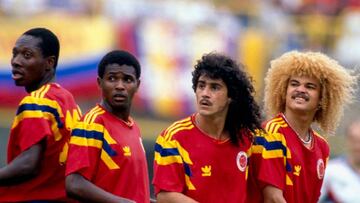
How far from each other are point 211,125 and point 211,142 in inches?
5.1

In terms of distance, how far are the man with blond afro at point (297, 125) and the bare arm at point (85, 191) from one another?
1294 millimetres

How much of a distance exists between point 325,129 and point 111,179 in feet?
6.82

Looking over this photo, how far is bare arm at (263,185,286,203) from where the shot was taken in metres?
9.58

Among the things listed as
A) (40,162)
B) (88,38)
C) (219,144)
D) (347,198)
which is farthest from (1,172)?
(88,38)

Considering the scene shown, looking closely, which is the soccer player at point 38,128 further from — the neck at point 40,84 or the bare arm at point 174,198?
the bare arm at point 174,198

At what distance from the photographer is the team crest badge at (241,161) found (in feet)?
30.6

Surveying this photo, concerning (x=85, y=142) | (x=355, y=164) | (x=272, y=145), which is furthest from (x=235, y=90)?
(x=355, y=164)

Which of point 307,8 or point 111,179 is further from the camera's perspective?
point 307,8

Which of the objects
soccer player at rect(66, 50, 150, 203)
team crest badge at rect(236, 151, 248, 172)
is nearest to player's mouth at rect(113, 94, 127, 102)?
soccer player at rect(66, 50, 150, 203)

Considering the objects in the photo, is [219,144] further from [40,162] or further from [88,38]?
[88,38]

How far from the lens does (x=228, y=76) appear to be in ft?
30.5

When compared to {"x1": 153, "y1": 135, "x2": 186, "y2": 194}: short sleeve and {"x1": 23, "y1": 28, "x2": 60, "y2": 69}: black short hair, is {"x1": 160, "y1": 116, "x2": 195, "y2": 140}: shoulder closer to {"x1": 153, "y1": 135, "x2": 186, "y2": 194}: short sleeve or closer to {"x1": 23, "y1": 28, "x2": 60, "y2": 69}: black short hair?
{"x1": 153, "y1": 135, "x2": 186, "y2": 194}: short sleeve

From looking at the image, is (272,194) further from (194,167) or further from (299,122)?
(194,167)

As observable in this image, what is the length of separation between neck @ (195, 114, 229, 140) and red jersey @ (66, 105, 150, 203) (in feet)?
1.60
